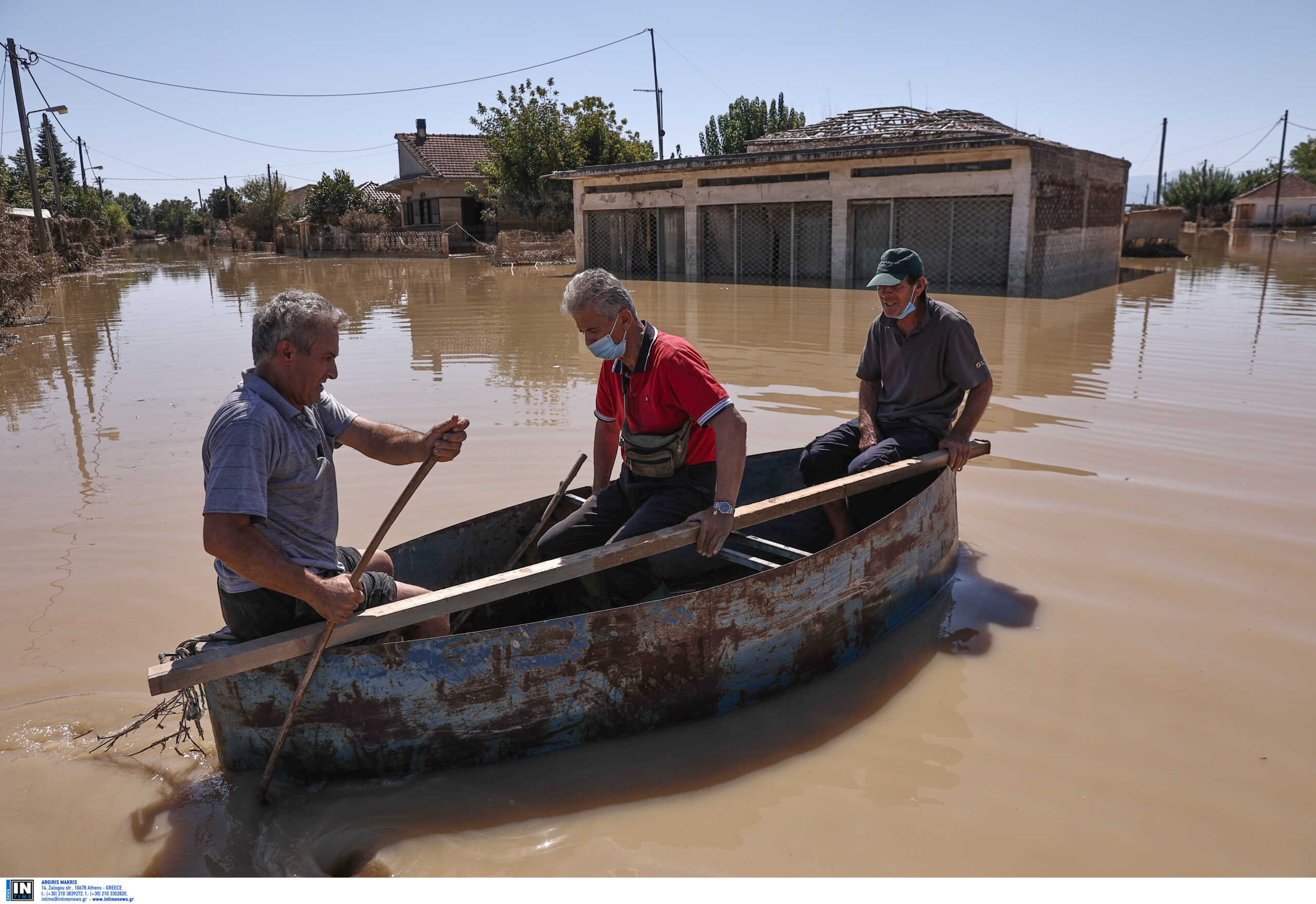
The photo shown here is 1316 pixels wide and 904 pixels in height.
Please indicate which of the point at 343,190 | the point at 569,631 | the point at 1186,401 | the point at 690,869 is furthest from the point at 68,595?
the point at 343,190

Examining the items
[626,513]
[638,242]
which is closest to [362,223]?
[638,242]

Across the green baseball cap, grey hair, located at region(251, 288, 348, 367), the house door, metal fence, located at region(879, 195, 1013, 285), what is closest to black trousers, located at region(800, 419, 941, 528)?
the green baseball cap

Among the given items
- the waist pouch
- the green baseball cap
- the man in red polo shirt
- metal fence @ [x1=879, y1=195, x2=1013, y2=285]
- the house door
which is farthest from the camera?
the house door

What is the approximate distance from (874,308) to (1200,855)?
13445 mm

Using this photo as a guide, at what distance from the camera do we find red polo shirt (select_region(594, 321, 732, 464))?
11.4ft

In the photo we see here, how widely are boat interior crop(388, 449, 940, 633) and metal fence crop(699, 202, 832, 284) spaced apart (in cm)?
1627

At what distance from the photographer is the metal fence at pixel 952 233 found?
17969mm

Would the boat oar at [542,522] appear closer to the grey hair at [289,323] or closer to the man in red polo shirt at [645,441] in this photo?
the man in red polo shirt at [645,441]

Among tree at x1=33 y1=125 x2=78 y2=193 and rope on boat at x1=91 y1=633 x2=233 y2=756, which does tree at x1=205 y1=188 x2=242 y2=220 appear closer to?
tree at x1=33 y1=125 x2=78 y2=193

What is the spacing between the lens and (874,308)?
15.4 m

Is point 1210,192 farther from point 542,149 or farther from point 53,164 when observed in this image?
point 53,164

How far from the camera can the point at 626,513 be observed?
12.8ft

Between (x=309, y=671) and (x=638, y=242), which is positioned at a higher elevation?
(x=638, y=242)

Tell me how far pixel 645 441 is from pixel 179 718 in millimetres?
2195
